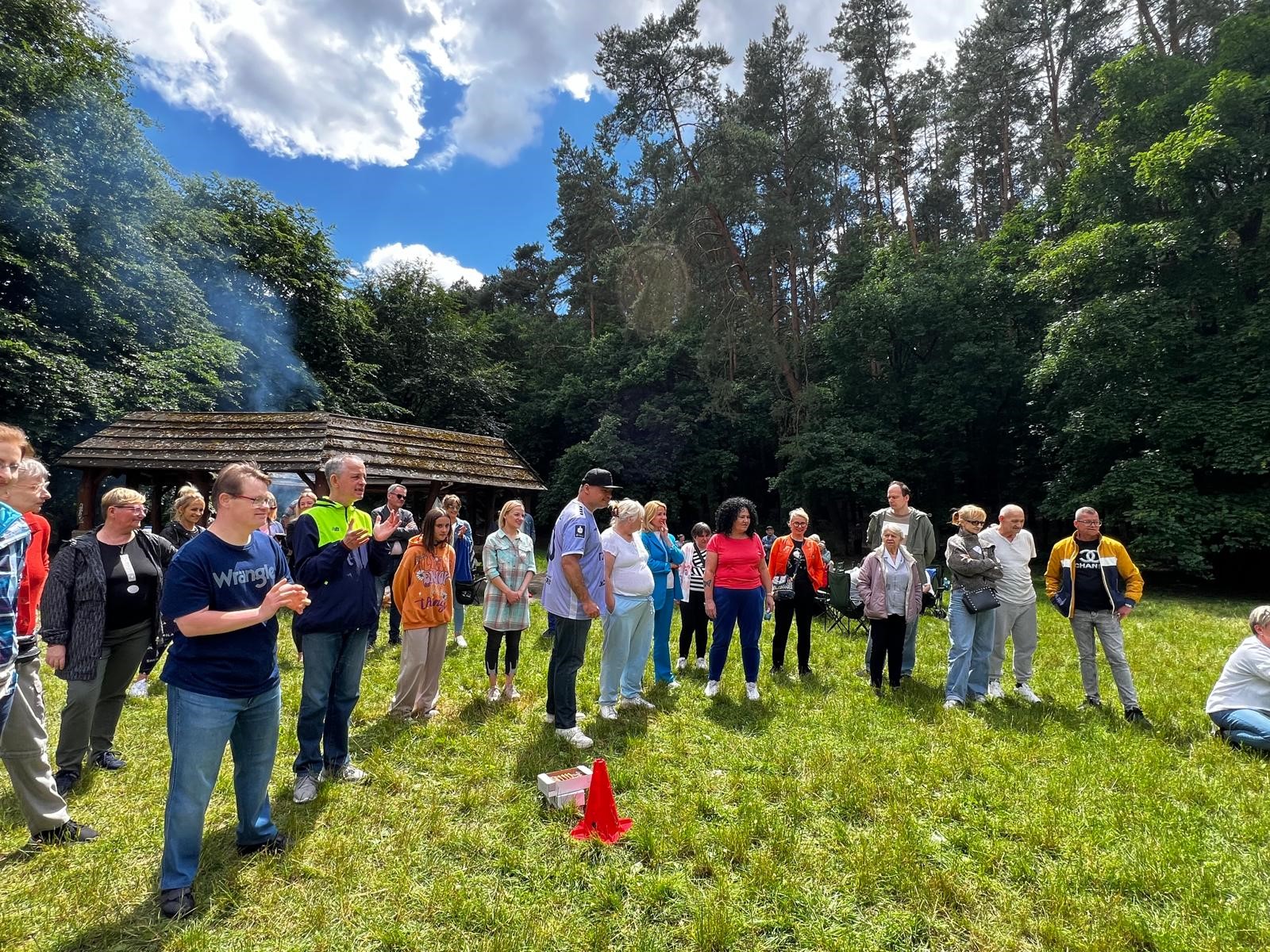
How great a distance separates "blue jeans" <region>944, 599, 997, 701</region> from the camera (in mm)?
5941

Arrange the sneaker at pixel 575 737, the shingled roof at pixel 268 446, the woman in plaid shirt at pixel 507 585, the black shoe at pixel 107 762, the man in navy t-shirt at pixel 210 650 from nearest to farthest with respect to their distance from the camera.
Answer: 1. the man in navy t-shirt at pixel 210 650
2. the black shoe at pixel 107 762
3. the sneaker at pixel 575 737
4. the woman in plaid shirt at pixel 507 585
5. the shingled roof at pixel 268 446

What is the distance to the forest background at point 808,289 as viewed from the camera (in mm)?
15719

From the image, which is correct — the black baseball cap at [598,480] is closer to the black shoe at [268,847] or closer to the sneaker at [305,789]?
the sneaker at [305,789]

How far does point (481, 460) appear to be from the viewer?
14.8 metres

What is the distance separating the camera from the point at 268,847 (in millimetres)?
3281

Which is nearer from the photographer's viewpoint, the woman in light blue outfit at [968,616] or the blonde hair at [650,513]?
the woman in light blue outfit at [968,616]

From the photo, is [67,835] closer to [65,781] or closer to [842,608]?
[65,781]

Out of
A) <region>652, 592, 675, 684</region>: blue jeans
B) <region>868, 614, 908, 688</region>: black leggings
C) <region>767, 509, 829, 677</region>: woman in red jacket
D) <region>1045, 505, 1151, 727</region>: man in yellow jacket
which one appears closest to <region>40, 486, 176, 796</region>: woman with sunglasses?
<region>652, 592, 675, 684</region>: blue jeans

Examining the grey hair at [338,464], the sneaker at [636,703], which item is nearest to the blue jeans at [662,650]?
the sneaker at [636,703]

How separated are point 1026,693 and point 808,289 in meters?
23.7

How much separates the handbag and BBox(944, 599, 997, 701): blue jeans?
0.05m

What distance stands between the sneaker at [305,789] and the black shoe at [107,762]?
60.0 inches

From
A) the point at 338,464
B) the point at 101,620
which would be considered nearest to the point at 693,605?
the point at 338,464

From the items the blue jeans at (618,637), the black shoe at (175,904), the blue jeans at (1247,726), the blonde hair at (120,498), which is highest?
the blonde hair at (120,498)
